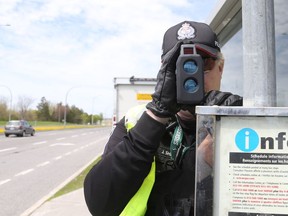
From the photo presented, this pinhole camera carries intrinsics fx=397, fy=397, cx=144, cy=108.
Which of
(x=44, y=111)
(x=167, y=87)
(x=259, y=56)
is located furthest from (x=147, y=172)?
(x=44, y=111)

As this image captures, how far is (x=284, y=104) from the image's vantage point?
3389 mm

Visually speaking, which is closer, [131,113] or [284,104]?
[131,113]

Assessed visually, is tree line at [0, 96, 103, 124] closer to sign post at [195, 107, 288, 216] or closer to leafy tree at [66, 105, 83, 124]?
leafy tree at [66, 105, 83, 124]

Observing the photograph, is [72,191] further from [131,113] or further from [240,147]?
[240,147]

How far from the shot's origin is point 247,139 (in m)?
1.18

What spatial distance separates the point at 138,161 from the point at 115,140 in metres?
0.32

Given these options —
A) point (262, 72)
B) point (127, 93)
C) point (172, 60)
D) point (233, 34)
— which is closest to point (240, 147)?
point (172, 60)

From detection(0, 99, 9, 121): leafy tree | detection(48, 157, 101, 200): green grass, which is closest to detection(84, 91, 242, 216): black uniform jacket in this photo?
detection(48, 157, 101, 200): green grass

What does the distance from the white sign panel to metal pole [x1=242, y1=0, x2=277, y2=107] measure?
0.44 m

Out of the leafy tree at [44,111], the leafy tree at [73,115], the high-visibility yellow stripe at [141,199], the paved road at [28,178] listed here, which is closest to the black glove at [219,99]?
the high-visibility yellow stripe at [141,199]

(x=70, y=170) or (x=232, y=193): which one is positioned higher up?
(x=232, y=193)

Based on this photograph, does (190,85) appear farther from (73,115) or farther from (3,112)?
(73,115)

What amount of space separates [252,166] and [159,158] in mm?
514

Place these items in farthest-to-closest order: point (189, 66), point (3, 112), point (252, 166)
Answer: point (3, 112), point (189, 66), point (252, 166)
